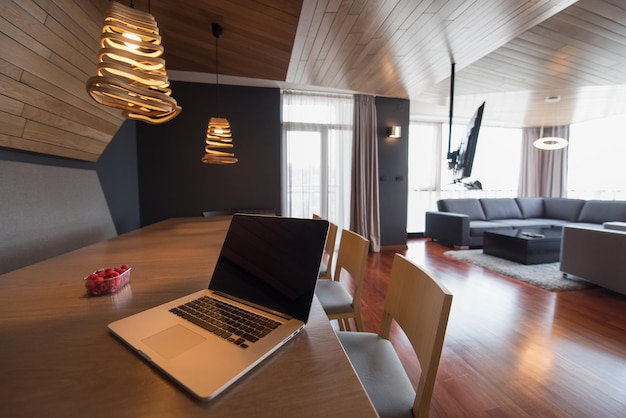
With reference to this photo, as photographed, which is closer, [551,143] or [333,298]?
[333,298]

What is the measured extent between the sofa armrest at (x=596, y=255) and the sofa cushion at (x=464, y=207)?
2.20 meters

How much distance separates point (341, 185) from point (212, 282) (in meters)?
3.82

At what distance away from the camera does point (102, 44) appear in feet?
3.45

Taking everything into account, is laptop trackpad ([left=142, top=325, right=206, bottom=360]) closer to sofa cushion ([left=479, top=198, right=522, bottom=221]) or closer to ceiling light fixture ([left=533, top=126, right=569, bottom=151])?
sofa cushion ([left=479, top=198, right=522, bottom=221])

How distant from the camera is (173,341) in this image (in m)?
0.56

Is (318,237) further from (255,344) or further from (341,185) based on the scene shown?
(341,185)

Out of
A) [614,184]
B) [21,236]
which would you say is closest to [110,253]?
[21,236]

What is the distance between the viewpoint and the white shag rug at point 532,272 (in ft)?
9.35

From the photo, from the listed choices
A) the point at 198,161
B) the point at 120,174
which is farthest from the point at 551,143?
the point at 120,174

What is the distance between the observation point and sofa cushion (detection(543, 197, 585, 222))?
17.5ft

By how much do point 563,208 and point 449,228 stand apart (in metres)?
2.92

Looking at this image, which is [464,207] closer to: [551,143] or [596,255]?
[551,143]

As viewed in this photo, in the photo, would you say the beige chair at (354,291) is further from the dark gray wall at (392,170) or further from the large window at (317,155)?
the dark gray wall at (392,170)

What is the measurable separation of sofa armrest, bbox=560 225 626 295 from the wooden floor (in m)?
0.18
